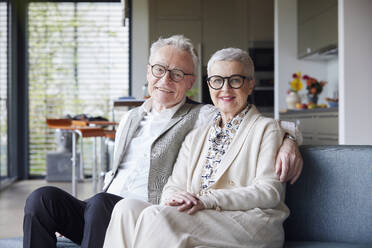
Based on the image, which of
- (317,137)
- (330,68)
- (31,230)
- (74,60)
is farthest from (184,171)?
(74,60)

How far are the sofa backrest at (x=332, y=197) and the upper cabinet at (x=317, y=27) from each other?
3.92 meters

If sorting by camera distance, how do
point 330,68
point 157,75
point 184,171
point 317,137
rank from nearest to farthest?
1. point 184,171
2. point 157,75
3. point 317,137
4. point 330,68

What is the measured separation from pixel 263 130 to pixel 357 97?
8.00 feet

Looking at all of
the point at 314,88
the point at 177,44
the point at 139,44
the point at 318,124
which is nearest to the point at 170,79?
the point at 177,44

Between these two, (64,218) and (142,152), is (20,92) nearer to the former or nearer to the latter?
(142,152)

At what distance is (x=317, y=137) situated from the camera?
5.55 metres

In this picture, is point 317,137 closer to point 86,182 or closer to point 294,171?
point 86,182

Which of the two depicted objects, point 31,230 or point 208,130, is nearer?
point 31,230

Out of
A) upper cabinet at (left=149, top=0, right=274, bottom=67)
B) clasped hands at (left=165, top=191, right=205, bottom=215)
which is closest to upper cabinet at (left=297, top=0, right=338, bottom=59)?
upper cabinet at (left=149, top=0, right=274, bottom=67)

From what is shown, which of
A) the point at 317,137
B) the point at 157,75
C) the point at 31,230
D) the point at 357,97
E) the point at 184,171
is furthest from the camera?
the point at 317,137

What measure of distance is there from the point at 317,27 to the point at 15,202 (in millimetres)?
4106

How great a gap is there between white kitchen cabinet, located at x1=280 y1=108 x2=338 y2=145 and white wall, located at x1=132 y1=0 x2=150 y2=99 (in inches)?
91.9

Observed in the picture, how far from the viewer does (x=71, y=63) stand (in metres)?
7.83

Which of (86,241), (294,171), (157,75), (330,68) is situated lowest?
(86,241)
